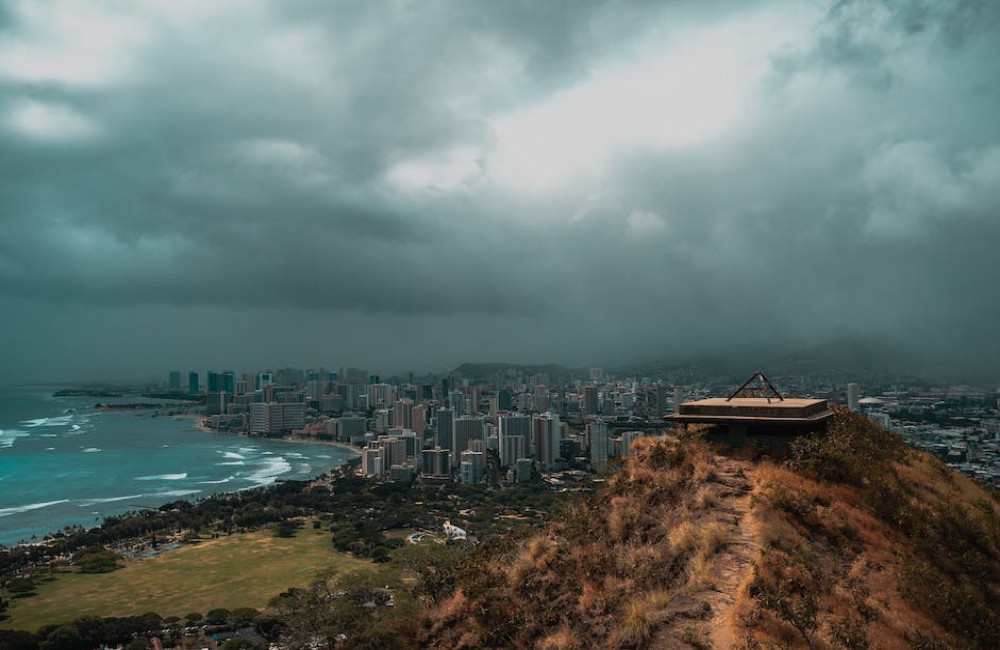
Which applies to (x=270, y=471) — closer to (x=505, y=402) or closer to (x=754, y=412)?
(x=505, y=402)

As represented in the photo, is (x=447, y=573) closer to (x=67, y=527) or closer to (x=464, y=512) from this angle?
(x=464, y=512)

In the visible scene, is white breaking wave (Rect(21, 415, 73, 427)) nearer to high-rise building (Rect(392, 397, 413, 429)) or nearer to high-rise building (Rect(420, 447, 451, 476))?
high-rise building (Rect(392, 397, 413, 429))

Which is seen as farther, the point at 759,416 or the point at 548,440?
the point at 548,440

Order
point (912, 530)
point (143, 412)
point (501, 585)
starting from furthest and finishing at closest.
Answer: point (143, 412) → point (501, 585) → point (912, 530)

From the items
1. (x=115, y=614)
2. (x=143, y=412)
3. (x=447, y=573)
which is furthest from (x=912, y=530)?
(x=143, y=412)

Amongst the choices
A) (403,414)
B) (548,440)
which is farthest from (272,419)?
(548,440)

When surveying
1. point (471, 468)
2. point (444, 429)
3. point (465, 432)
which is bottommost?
point (471, 468)

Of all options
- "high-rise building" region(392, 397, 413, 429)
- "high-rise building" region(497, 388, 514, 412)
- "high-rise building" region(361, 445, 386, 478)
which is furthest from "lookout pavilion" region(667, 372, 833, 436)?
"high-rise building" region(497, 388, 514, 412)
